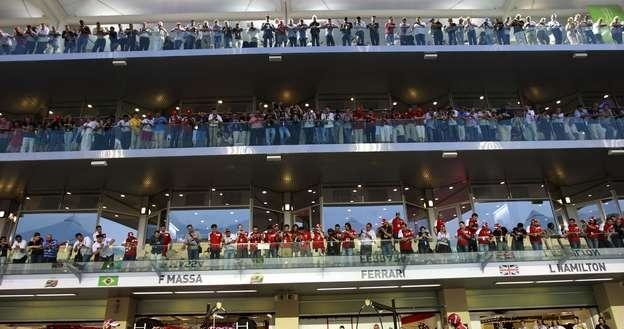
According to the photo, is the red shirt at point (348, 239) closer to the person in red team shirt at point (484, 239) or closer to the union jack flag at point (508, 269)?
the person in red team shirt at point (484, 239)

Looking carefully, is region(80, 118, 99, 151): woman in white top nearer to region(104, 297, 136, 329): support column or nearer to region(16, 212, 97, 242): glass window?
region(16, 212, 97, 242): glass window

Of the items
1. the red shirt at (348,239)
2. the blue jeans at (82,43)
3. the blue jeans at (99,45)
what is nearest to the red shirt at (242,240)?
the red shirt at (348,239)

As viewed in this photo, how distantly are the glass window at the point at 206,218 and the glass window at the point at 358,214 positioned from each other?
3144mm

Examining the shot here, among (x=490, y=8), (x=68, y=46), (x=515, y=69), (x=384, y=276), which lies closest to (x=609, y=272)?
(x=384, y=276)

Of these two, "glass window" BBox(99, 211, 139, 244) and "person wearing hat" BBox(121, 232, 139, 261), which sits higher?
"glass window" BBox(99, 211, 139, 244)

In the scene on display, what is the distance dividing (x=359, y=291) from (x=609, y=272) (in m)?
7.67

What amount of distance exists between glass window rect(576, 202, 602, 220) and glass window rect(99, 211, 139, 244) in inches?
680

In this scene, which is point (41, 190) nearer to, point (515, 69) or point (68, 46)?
point (68, 46)

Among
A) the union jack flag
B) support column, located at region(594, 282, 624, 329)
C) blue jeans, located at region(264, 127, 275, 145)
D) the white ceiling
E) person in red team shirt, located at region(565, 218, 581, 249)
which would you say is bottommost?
support column, located at region(594, 282, 624, 329)

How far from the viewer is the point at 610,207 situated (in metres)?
19.7

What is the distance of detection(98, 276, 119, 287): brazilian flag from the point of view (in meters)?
15.4

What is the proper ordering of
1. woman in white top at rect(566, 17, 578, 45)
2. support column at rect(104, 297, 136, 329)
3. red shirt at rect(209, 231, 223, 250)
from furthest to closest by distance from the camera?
woman in white top at rect(566, 17, 578, 45) → support column at rect(104, 297, 136, 329) → red shirt at rect(209, 231, 223, 250)

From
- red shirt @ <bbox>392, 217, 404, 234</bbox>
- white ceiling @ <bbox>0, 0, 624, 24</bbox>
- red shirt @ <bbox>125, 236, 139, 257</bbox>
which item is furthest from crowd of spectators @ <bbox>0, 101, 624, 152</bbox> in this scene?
white ceiling @ <bbox>0, 0, 624, 24</bbox>

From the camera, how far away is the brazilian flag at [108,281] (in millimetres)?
15367
